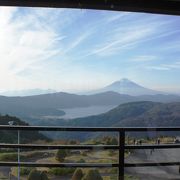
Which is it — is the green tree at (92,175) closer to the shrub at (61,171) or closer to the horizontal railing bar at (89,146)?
the shrub at (61,171)

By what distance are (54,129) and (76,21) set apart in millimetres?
1093

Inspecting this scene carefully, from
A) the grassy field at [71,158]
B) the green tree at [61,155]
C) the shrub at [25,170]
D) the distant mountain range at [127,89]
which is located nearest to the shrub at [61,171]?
the grassy field at [71,158]

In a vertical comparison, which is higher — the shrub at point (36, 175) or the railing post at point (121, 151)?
the railing post at point (121, 151)

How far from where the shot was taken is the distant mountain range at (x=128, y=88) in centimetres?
354

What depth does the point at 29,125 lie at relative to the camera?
137 inches

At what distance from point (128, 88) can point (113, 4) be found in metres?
0.85

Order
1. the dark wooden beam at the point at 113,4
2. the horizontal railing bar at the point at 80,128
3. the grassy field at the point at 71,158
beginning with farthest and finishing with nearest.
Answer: the grassy field at the point at 71,158 < the horizontal railing bar at the point at 80,128 < the dark wooden beam at the point at 113,4

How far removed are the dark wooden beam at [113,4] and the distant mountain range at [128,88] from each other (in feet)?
2.38

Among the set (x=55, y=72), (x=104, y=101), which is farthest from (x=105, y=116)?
(x=55, y=72)

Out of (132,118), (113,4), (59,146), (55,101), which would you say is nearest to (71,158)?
(59,146)

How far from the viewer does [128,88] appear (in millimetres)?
3537

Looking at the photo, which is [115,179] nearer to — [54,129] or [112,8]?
[54,129]

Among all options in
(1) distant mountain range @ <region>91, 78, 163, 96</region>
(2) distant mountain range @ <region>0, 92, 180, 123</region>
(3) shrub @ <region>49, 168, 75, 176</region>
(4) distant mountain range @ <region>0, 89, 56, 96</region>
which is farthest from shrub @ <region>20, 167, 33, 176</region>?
(1) distant mountain range @ <region>91, 78, 163, 96</region>

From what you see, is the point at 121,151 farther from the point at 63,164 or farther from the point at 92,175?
the point at 63,164
